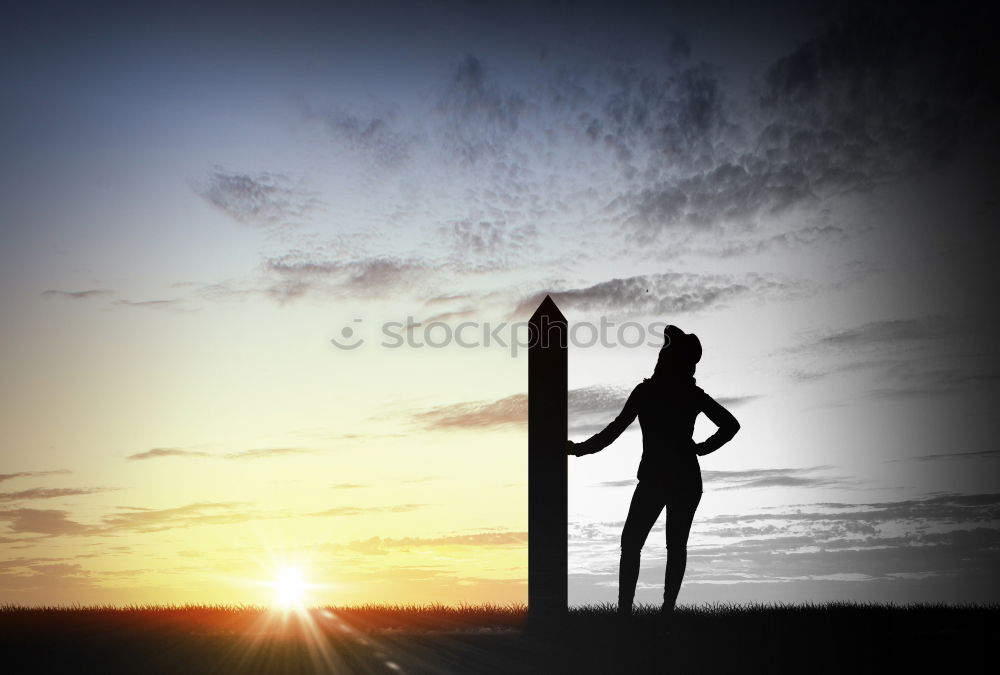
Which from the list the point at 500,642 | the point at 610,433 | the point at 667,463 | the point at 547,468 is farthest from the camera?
the point at 610,433

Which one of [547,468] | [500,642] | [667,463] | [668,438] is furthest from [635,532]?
[500,642]

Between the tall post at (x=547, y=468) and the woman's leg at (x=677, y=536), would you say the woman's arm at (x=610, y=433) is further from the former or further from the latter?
the woman's leg at (x=677, y=536)

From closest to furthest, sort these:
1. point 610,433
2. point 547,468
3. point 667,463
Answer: point 547,468 < point 667,463 < point 610,433

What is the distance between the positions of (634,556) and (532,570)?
1289 millimetres

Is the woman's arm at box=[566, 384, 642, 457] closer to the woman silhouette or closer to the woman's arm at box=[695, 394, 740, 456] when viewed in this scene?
the woman silhouette

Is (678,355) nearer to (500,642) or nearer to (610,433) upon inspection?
(610,433)

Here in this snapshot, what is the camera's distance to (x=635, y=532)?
12.7 meters

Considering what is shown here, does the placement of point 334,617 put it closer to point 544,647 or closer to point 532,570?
point 532,570

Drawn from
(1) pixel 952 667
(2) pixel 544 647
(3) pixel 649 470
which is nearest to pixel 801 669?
(1) pixel 952 667

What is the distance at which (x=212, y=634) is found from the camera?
12.9 meters

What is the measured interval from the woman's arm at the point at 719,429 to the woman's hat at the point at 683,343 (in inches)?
25.9

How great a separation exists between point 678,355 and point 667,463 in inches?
52.6

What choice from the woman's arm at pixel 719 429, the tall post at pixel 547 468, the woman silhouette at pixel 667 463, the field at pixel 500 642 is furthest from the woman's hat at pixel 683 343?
the field at pixel 500 642

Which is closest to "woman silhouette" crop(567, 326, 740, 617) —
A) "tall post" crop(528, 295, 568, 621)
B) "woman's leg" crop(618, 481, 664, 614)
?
"woman's leg" crop(618, 481, 664, 614)
